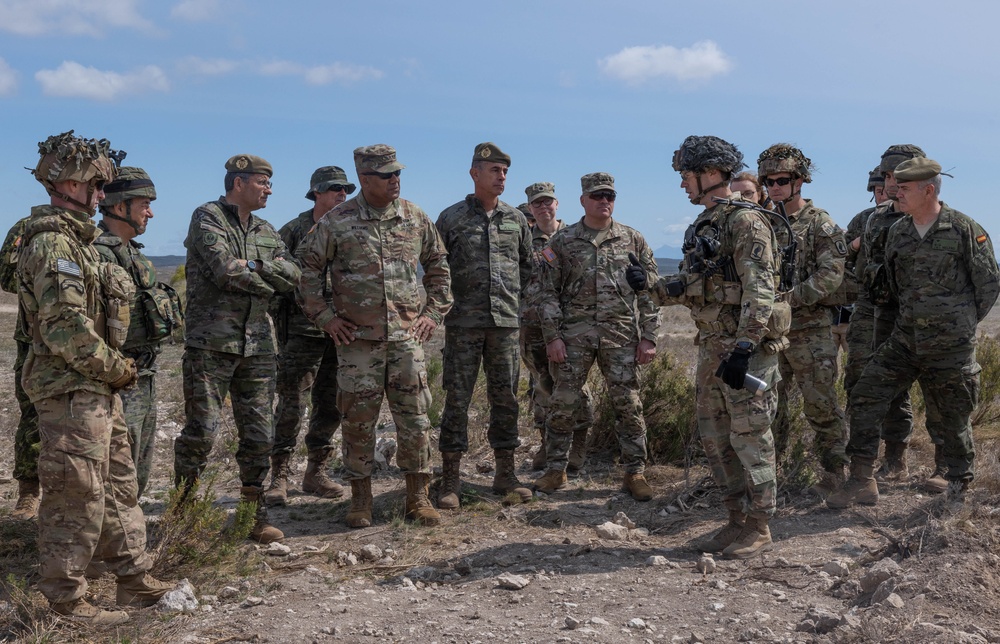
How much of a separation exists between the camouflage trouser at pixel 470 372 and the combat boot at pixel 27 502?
2827 millimetres

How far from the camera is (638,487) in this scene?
6.86 m

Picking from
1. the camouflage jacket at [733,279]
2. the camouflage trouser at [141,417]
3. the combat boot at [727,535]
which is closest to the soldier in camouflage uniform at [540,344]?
the camouflage jacket at [733,279]

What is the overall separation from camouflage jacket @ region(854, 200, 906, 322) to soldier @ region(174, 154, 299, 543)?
14.3 feet

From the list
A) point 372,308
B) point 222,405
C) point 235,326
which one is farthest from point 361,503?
point 235,326

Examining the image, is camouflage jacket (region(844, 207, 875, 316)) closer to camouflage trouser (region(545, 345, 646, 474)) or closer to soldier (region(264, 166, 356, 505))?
camouflage trouser (region(545, 345, 646, 474))

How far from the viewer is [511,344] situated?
6805 millimetres

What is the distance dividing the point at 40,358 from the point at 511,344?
11.4 ft

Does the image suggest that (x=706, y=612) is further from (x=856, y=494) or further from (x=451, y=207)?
(x=451, y=207)

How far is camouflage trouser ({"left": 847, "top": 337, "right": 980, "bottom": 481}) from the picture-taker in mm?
6195

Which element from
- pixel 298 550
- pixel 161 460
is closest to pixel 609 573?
pixel 298 550

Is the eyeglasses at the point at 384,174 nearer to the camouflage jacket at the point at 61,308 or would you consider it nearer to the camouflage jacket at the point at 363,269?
the camouflage jacket at the point at 363,269

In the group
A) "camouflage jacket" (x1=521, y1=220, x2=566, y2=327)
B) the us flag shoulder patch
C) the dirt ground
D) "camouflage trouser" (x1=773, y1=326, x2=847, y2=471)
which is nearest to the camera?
the us flag shoulder patch

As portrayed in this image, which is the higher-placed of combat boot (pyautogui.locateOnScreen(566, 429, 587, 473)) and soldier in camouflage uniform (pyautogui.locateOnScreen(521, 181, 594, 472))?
soldier in camouflage uniform (pyautogui.locateOnScreen(521, 181, 594, 472))

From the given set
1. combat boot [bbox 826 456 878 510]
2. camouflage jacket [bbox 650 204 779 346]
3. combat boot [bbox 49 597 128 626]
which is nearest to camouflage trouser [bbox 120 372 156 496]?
combat boot [bbox 49 597 128 626]
